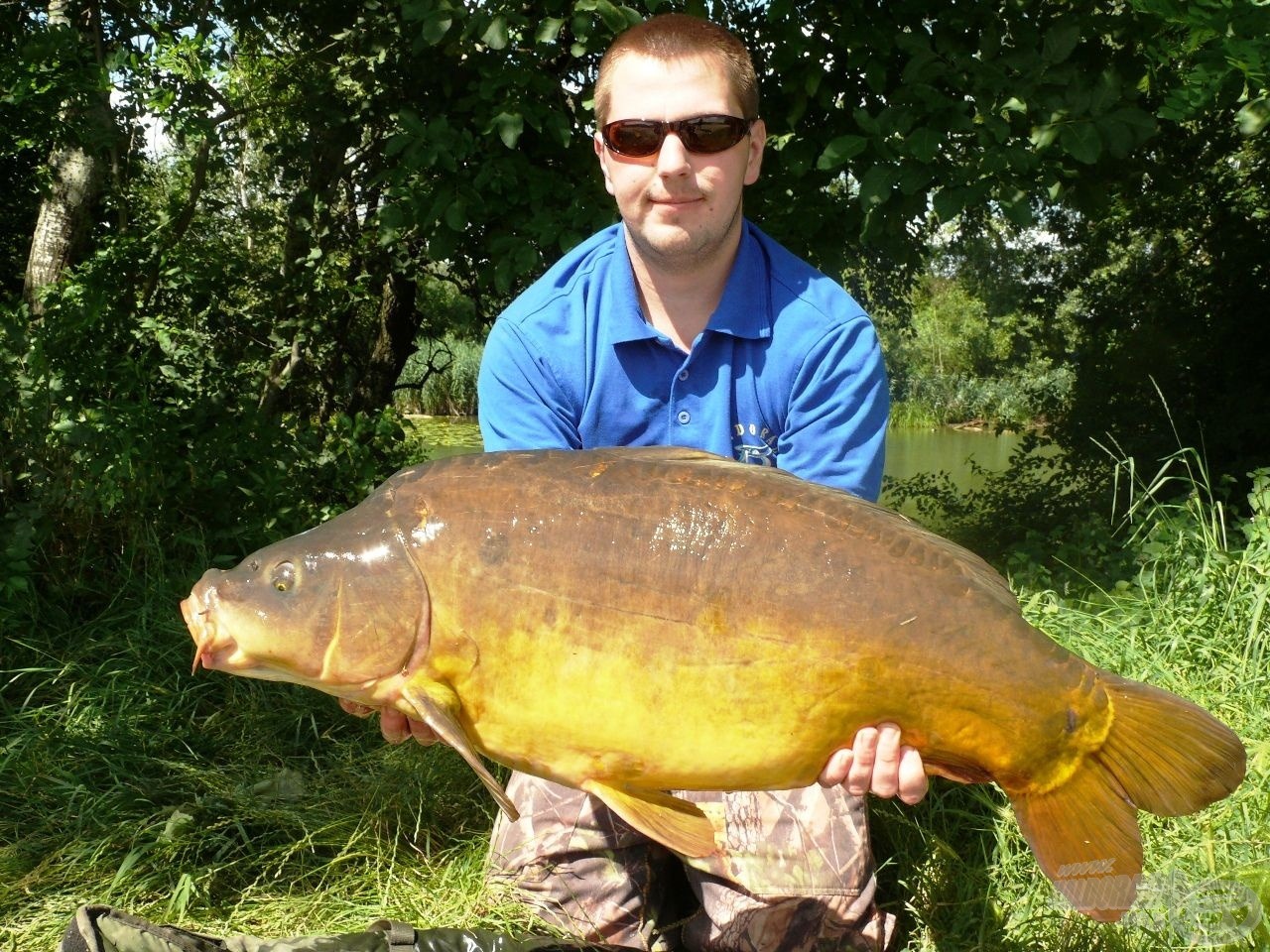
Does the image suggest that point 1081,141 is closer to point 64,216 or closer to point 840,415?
point 840,415

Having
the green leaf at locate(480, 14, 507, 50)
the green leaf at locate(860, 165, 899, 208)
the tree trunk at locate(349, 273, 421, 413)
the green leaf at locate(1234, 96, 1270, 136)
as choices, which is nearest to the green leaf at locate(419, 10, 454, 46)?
the green leaf at locate(480, 14, 507, 50)

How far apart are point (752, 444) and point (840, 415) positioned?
0.54 ft

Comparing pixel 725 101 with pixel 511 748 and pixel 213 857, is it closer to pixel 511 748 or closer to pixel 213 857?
pixel 511 748

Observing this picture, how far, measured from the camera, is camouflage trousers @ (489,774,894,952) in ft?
6.42

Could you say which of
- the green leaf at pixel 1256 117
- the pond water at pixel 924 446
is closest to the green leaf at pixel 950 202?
the green leaf at pixel 1256 117

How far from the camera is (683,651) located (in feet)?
4.67

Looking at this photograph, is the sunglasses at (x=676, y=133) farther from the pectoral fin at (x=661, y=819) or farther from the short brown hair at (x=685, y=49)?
the pectoral fin at (x=661, y=819)

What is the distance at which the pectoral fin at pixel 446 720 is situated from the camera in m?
1.39

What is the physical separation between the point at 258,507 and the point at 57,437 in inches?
23.5


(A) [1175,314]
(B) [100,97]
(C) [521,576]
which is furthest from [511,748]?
(A) [1175,314]

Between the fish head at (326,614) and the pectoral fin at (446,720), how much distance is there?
4 centimetres

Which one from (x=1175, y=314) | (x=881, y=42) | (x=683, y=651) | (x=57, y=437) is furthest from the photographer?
(x=1175, y=314)

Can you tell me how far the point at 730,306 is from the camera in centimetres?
207

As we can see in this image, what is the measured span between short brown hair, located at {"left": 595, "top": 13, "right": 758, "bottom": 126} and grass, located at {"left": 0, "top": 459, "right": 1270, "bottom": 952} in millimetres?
1396
